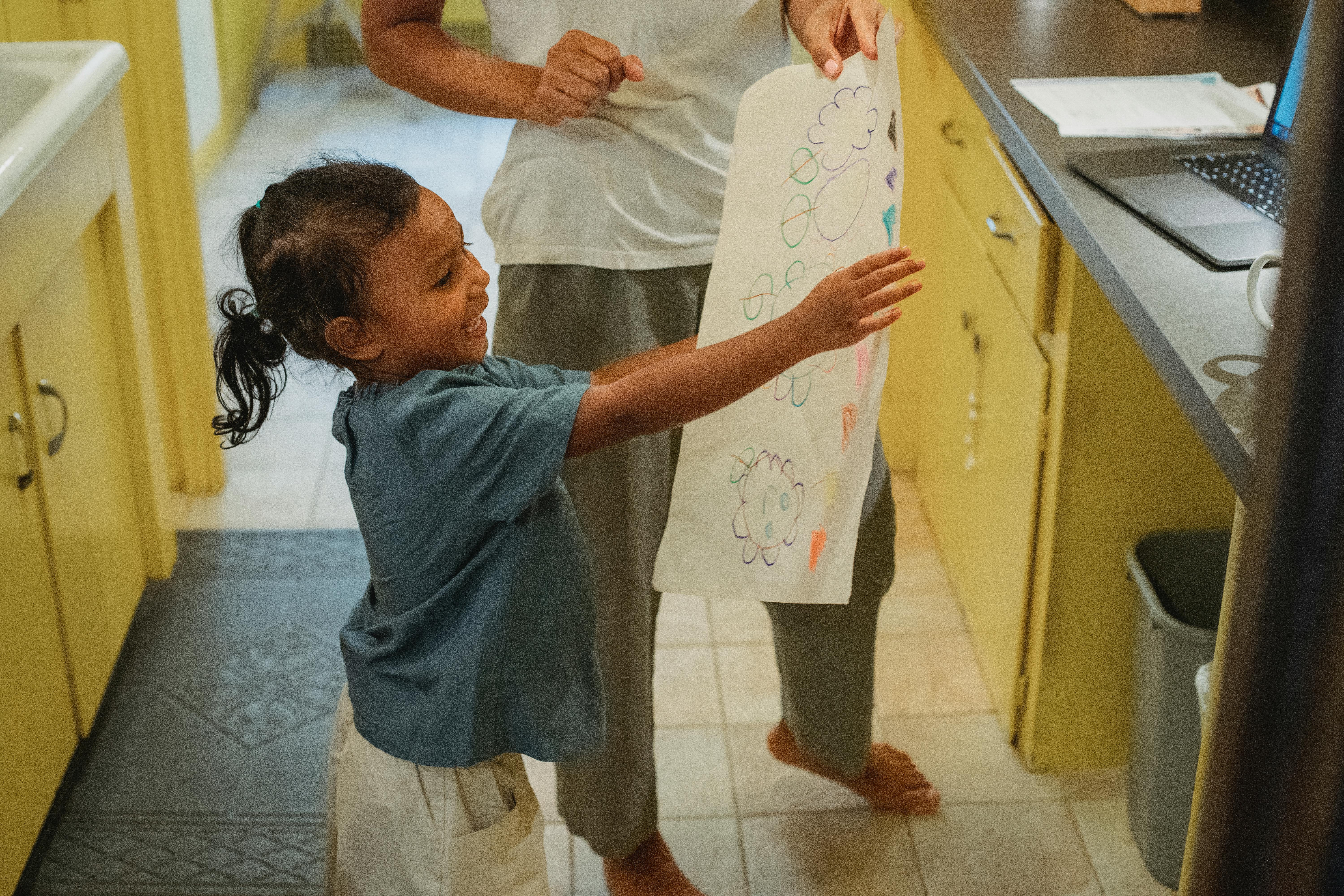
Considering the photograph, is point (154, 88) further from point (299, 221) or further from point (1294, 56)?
point (1294, 56)

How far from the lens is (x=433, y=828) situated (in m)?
1.19

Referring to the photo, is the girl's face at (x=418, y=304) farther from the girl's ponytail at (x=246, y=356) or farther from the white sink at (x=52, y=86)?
the white sink at (x=52, y=86)

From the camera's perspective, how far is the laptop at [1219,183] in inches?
52.8

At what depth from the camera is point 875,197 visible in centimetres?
121

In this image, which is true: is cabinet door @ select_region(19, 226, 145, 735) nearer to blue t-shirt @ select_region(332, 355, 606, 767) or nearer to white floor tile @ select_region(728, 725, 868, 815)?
blue t-shirt @ select_region(332, 355, 606, 767)

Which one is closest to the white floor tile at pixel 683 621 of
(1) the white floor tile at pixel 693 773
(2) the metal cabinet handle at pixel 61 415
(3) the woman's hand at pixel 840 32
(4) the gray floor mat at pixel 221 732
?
(1) the white floor tile at pixel 693 773

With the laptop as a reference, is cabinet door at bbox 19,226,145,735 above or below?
below

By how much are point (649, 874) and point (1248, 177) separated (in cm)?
108

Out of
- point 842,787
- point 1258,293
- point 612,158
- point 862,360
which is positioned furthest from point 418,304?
point 842,787

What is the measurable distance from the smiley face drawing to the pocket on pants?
0.30m

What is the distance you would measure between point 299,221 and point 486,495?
0.25 metres

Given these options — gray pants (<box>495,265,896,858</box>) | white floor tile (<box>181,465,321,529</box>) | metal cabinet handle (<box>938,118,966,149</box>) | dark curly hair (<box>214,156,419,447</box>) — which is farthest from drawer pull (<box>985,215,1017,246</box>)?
white floor tile (<box>181,465,321,529</box>)

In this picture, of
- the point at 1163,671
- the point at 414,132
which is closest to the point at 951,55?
the point at 1163,671

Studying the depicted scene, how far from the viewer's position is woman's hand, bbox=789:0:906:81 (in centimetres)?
116
